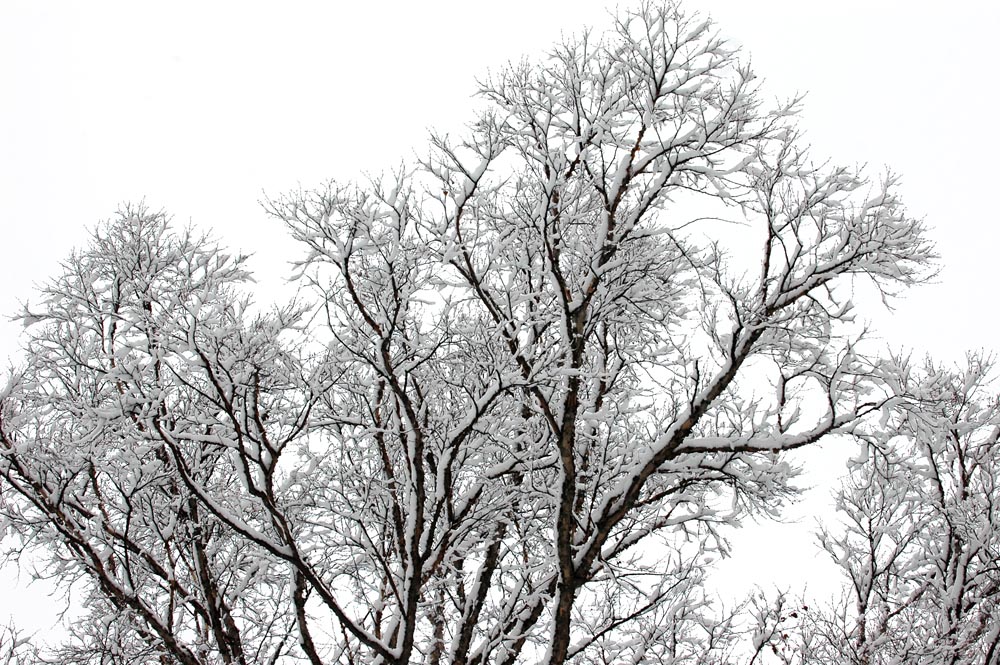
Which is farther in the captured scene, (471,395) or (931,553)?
(931,553)

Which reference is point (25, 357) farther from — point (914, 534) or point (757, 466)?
point (914, 534)

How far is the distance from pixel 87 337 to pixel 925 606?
1169cm

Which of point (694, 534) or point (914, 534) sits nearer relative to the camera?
point (694, 534)

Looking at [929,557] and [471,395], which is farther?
[929,557]

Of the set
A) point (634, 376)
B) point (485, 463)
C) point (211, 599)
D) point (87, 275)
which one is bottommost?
point (211, 599)

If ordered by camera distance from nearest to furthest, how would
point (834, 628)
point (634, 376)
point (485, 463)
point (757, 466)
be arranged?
1. point (757, 466)
2. point (485, 463)
3. point (634, 376)
4. point (834, 628)

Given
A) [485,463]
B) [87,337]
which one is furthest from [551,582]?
[87,337]

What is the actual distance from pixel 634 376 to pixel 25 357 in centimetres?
694

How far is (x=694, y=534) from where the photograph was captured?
8594mm

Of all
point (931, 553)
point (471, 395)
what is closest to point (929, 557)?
point (931, 553)

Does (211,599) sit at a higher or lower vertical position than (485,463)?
lower

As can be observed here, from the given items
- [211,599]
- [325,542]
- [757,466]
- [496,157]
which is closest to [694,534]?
[757,466]

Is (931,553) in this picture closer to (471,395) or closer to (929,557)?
Result: (929,557)

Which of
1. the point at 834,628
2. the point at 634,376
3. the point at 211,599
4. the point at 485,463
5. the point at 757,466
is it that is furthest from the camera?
the point at 834,628
